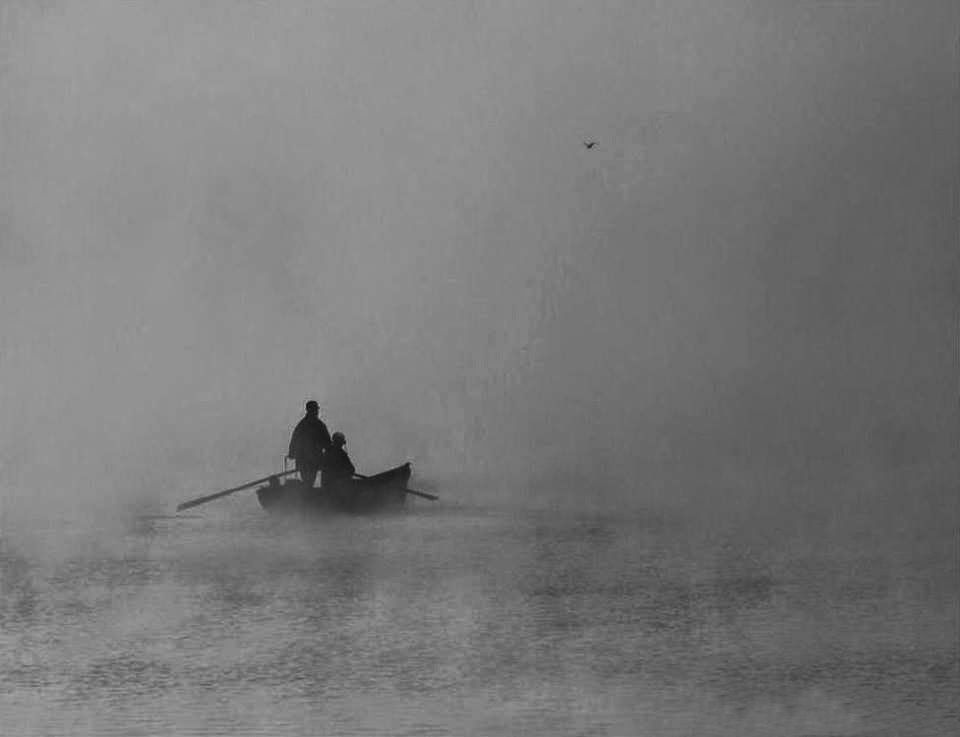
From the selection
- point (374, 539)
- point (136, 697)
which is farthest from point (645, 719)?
point (374, 539)

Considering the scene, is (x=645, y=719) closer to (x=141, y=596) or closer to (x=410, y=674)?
(x=410, y=674)

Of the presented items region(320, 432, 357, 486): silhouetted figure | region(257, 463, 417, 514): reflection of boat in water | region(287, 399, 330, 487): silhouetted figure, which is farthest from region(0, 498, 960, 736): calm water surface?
region(287, 399, 330, 487): silhouetted figure

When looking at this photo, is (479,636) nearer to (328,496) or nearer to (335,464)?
(328,496)

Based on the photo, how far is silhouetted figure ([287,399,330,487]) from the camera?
4338 cm

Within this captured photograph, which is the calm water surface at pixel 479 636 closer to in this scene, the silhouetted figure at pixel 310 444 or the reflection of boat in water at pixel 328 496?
the reflection of boat in water at pixel 328 496

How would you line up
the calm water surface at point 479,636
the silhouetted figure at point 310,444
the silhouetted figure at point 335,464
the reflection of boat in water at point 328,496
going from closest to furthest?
the calm water surface at point 479,636 → the reflection of boat in water at point 328,496 → the silhouetted figure at point 335,464 → the silhouetted figure at point 310,444

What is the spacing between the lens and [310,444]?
43.7 m

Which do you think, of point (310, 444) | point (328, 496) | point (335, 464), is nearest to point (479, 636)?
point (328, 496)

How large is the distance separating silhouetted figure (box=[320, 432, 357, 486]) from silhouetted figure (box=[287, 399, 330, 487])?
0.34 metres

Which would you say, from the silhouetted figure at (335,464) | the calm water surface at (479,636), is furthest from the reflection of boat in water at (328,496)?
the calm water surface at (479,636)

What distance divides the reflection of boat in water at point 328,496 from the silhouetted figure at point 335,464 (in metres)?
0.27

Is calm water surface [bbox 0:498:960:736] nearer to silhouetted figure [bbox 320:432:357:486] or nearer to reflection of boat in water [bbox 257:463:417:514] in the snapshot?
reflection of boat in water [bbox 257:463:417:514]

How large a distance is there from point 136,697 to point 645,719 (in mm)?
4214

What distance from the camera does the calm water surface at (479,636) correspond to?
19.4 m
